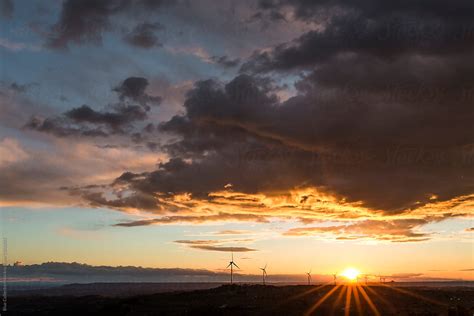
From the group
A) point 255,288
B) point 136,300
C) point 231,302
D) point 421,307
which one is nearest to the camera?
point 421,307

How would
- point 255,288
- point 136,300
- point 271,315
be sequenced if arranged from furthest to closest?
1. point 255,288
2. point 136,300
3. point 271,315

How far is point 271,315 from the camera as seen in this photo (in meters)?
128

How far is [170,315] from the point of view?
132m

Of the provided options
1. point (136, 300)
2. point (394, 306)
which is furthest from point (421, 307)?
point (136, 300)

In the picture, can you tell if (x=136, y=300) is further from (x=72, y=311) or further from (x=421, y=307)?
(x=421, y=307)

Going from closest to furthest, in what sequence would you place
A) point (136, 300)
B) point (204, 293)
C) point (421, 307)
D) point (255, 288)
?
point (421, 307)
point (136, 300)
point (204, 293)
point (255, 288)

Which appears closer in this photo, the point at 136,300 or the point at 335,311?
the point at 335,311

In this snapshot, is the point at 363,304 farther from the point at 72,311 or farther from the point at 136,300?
the point at 72,311

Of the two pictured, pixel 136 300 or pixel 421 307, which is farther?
pixel 136 300

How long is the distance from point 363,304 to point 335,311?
19.0m

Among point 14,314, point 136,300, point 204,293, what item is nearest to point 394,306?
point 204,293

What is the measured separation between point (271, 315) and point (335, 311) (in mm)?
17185

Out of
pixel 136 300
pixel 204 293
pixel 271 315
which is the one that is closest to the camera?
pixel 271 315

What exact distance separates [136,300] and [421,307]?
85.0 metres
